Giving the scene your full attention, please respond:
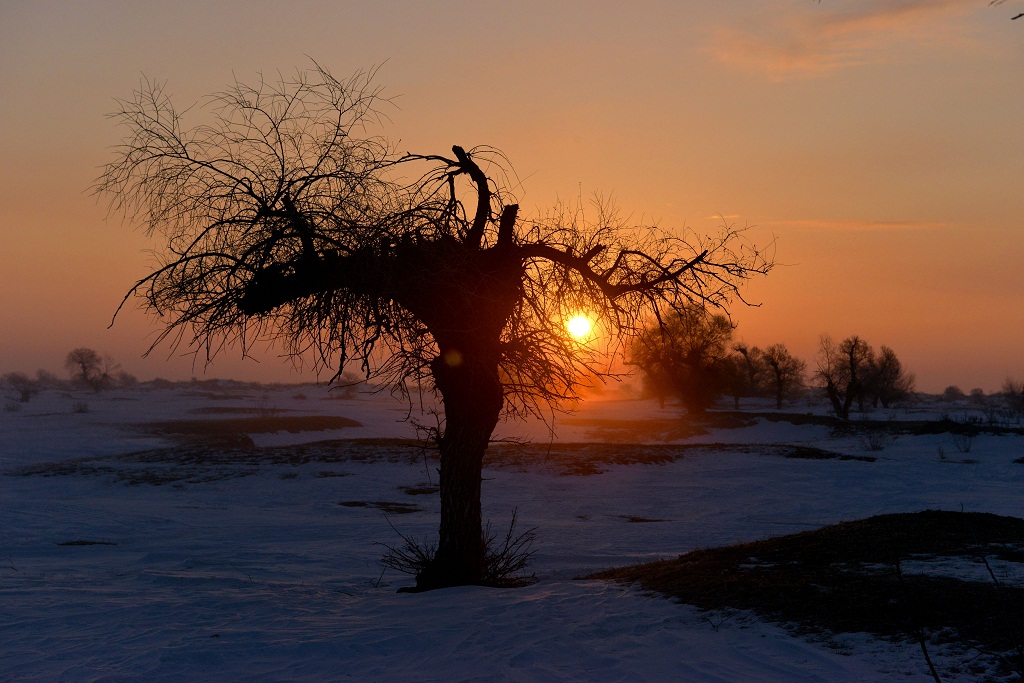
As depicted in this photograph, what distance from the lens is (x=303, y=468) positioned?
90.7ft

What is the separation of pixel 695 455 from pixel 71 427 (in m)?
37.4

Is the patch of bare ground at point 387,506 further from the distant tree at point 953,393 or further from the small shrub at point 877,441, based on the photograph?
the distant tree at point 953,393

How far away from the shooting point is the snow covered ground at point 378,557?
24.6 feet

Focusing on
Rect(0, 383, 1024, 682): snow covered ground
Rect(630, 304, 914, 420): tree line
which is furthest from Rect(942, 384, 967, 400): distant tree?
Rect(0, 383, 1024, 682): snow covered ground

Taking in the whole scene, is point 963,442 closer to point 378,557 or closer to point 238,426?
point 378,557

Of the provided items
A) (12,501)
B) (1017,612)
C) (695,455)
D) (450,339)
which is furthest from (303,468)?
(1017,612)

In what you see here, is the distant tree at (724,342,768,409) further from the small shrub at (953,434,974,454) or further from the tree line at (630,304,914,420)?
the small shrub at (953,434,974,454)

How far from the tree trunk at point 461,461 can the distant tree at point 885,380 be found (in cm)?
7571

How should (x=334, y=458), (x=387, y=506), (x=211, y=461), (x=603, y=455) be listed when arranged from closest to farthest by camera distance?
(x=387, y=506)
(x=211, y=461)
(x=334, y=458)
(x=603, y=455)

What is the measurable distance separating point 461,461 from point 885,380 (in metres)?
84.4

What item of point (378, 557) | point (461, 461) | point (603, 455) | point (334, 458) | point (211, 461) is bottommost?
point (378, 557)

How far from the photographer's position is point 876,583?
8.73 metres

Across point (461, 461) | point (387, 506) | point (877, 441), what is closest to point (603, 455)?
point (387, 506)

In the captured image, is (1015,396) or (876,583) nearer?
(876,583)
